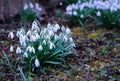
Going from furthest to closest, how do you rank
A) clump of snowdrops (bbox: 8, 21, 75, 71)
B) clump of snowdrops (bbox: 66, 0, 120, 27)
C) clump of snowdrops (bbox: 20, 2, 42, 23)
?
clump of snowdrops (bbox: 20, 2, 42, 23)
clump of snowdrops (bbox: 66, 0, 120, 27)
clump of snowdrops (bbox: 8, 21, 75, 71)

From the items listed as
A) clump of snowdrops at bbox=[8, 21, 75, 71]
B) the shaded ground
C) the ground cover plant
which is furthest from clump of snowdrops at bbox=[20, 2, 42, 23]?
clump of snowdrops at bbox=[8, 21, 75, 71]

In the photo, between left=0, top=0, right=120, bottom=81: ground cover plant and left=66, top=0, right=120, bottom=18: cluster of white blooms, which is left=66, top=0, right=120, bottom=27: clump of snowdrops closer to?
left=66, top=0, right=120, bottom=18: cluster of white blooms

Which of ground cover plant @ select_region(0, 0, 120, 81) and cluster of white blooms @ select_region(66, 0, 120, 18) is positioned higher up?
cluster of white blooms @ select_region(66, 0, 120, 18)

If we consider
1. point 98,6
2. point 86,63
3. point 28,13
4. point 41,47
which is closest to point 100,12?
point 98,6

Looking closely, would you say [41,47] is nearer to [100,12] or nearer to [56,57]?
[56,57]

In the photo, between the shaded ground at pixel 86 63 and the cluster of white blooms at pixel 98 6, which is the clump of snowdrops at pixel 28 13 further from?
the shaded ground at pixel 86 63

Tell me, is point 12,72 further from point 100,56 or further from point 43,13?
point 43,13

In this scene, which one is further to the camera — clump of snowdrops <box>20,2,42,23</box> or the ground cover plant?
clump of snowdrops <box>20,2,42,23</box>
